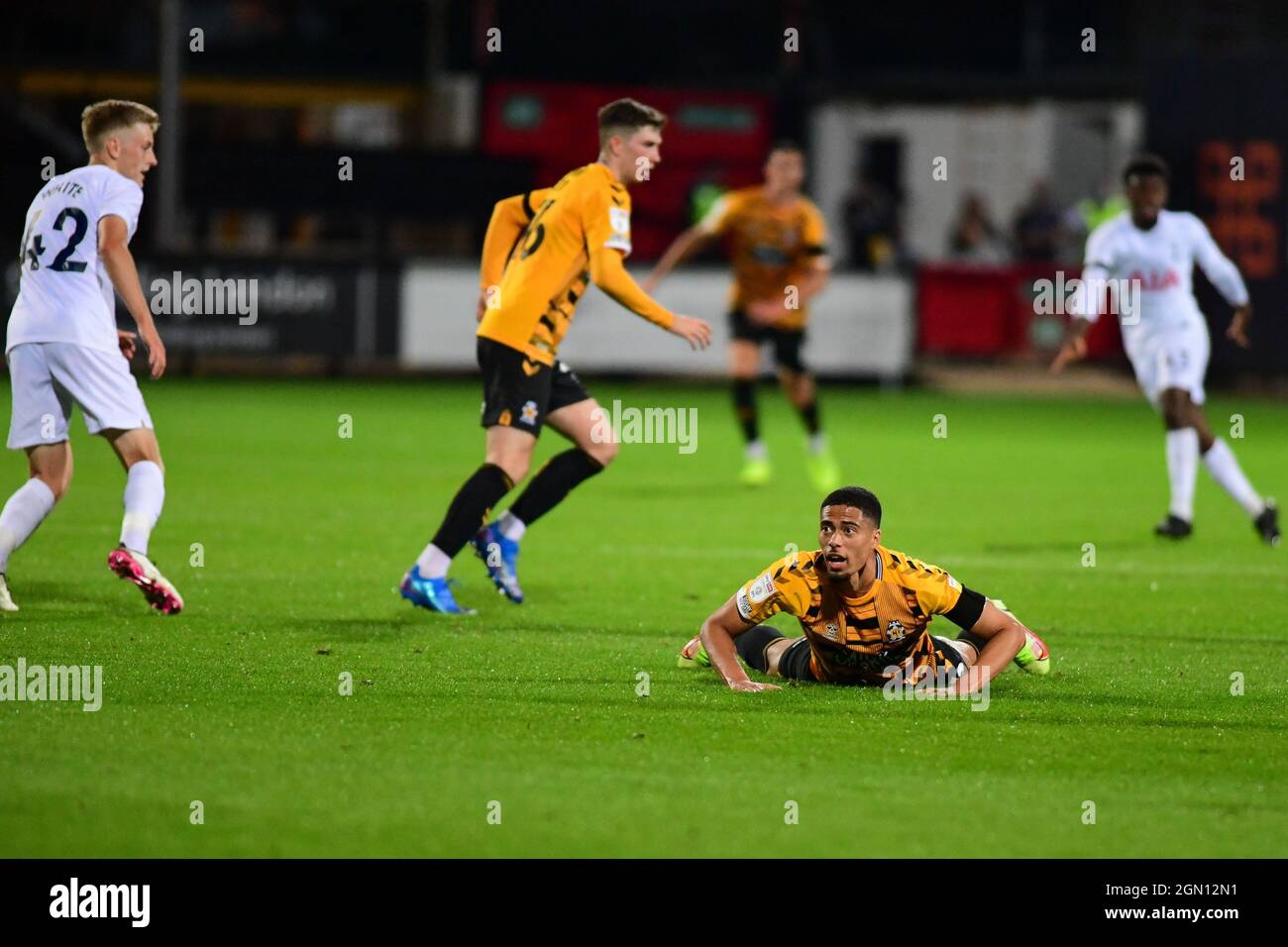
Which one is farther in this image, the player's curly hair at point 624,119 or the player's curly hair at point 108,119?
the player's curly hair at point 624,119

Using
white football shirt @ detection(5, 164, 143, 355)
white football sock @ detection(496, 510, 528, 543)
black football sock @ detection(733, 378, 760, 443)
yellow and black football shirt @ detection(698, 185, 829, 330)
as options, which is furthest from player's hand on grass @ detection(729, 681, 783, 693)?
yellow and black football shirt @ detection(698, 185, 829, 330)

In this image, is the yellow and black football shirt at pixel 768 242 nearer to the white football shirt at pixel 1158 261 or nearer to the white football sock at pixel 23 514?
the white football shirt at pixel 1158 261

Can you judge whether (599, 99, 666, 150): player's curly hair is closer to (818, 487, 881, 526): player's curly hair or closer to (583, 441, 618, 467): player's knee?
(583, 441, 618, 467): player's knee

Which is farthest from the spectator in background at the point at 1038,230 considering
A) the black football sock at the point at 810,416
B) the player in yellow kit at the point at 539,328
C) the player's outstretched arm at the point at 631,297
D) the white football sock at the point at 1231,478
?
the player's outstretched arm at the point at 631,297

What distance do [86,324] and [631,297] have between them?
230 cm

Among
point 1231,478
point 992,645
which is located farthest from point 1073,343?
point 992,645

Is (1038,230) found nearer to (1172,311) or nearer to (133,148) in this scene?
(1172,311)

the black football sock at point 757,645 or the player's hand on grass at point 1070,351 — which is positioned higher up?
the player's hand on grass at point 1070,351

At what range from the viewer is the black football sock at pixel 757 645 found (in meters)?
7.77

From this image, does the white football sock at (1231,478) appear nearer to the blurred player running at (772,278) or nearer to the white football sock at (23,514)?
the blurred player running at (772,278)

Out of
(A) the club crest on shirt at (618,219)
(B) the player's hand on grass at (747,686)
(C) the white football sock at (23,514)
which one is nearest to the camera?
(B) the player's hand on grass at (747,686)

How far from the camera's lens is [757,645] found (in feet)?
25.6

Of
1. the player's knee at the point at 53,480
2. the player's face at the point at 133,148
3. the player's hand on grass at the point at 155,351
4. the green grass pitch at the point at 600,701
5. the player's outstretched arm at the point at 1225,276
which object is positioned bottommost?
the green grass pitch at the point at 600,701

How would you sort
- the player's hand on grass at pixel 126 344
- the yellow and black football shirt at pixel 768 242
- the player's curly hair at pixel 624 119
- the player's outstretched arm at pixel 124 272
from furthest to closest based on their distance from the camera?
the yellow and black football shirt at pixel 768 242, the player's curly hair at pixel 624 119, the player's hand on grass at pixel 126 344, the player's outstretched arm at pixel 124 272
